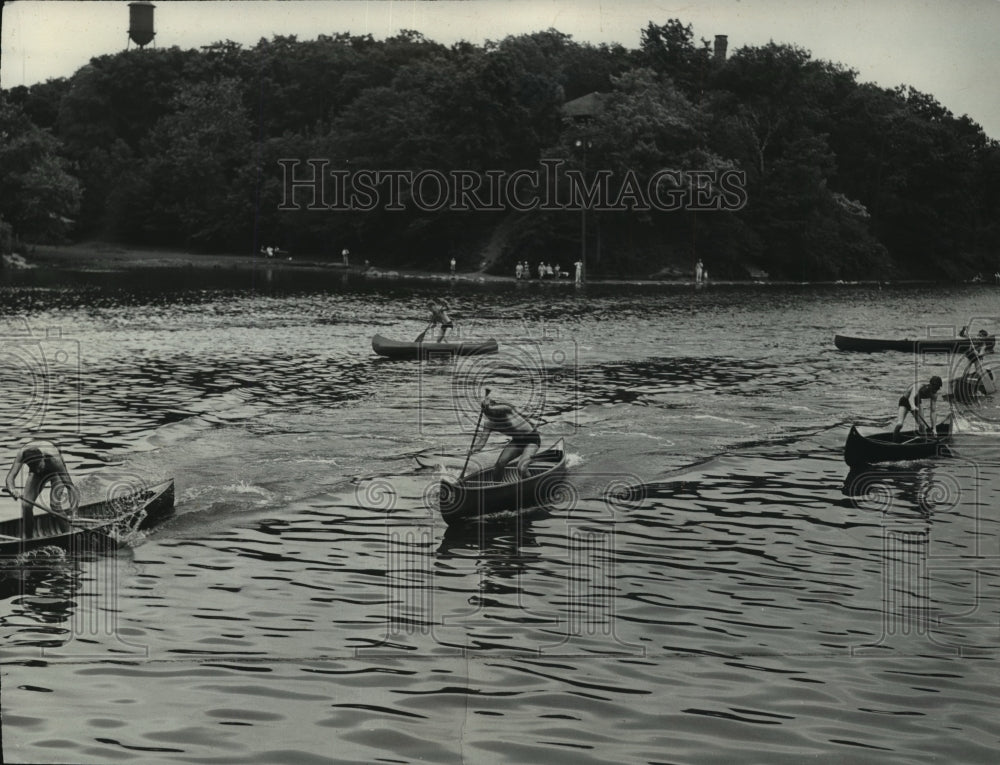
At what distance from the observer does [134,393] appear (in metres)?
33.9

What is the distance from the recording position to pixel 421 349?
42.7 metres

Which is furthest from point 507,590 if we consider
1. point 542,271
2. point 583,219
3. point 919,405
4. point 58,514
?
point 583,219

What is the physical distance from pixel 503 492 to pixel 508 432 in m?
1.68

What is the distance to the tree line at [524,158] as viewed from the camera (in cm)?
9244

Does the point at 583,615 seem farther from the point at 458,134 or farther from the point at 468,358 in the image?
the point at 458,134

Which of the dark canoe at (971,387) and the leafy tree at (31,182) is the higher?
the leafy tree at (31,182)

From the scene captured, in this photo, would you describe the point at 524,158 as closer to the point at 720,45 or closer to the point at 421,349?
the point at 720,45

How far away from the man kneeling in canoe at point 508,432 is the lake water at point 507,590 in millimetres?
1149

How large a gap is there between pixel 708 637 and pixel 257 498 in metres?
9.86

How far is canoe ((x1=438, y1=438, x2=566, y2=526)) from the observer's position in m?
19.5

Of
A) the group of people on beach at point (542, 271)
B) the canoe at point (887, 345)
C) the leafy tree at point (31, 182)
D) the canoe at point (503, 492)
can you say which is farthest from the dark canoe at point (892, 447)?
the leafy tree at point (31, 182)

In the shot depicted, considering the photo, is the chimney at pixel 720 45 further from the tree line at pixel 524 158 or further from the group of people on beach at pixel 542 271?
the group of people on beach at pixel 542 271

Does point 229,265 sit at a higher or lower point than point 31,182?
lower

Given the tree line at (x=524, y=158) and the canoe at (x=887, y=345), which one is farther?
the tree line at (x=524, y=158)
